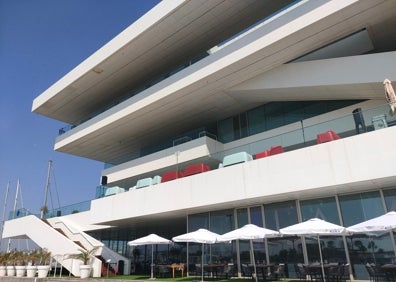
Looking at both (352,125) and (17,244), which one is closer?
(352,125)

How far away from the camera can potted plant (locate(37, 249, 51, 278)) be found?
67.6 feet

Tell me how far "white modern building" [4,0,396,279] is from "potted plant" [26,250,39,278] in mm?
1473

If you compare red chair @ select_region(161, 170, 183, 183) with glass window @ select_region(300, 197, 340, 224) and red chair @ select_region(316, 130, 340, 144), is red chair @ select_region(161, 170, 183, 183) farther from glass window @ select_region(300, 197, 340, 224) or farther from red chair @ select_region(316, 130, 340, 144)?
red chair @ select_region(316, 130, 340, 144)

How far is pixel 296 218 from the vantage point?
578 inches

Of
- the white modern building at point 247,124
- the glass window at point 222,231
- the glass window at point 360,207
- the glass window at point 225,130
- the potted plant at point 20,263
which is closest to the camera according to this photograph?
the glass window at point 360,207

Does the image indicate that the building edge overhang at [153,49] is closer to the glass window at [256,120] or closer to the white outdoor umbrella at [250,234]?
the glass window at [256,120]

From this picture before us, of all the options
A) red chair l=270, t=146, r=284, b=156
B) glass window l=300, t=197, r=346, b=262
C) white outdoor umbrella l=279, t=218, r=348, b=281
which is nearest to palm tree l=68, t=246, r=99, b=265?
red chair l=270, t=146, r=284, b=156

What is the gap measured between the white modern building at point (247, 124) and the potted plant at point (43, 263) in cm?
94

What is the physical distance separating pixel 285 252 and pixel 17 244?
1174 inches

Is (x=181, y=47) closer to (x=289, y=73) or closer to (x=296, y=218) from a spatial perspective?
(x=289, y=73)

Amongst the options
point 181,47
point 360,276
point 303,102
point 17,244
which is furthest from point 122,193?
point 17,244

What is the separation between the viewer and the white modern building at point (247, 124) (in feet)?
43.0

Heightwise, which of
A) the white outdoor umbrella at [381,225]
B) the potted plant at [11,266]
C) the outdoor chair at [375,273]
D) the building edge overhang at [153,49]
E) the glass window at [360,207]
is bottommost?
the outdoor chair at [375,273]

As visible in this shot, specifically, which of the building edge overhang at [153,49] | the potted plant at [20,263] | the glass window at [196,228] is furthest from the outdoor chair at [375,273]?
the potted plant at [20,263]
